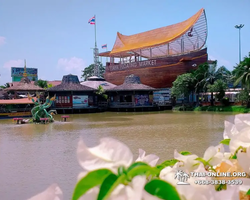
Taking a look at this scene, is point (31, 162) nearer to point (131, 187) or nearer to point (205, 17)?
point (131, 187)

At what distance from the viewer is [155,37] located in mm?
29375

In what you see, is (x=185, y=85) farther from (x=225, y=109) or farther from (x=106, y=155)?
(x=106, y=155)

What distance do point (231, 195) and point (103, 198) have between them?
266 mm

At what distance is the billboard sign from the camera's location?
22.1 meters

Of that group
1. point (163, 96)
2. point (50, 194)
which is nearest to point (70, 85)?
point (163, 96)

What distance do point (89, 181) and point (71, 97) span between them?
866 inches

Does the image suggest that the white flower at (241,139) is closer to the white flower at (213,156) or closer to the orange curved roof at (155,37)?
the white flower at (213,156)

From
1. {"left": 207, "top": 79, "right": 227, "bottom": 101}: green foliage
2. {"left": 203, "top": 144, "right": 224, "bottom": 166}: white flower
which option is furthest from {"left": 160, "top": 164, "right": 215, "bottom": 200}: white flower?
{"left": 207, "top": 79, "right": 227, "bottom": 101}: green foliage

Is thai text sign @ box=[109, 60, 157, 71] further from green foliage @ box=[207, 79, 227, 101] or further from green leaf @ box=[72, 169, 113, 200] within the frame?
green leaf @ box=[72, 169, 113, 200]

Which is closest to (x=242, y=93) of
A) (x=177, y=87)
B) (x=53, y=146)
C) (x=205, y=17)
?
(x=177, y=87)

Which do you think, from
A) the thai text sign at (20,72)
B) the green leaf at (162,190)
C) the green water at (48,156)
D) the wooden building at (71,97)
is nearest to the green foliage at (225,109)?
the wooden building at (71,97)

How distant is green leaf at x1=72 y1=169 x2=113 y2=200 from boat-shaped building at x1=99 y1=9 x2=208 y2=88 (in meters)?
24.4

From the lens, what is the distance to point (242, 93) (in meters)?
18.9

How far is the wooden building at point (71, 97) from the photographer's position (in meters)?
21.7
